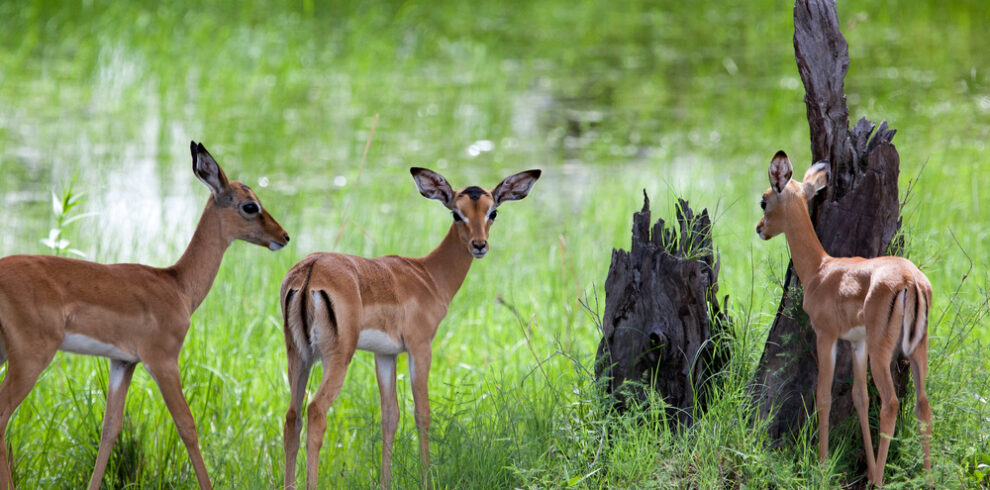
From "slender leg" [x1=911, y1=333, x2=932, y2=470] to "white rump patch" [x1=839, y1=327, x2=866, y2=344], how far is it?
183mm

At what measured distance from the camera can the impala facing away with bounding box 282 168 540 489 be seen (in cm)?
442

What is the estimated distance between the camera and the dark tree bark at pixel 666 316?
4883 millimetres

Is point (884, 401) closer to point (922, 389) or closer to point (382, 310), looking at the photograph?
point (922, 389)

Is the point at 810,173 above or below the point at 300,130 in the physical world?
below

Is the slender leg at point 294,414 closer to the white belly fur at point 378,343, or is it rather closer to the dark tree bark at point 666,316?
the white belly fur at point 378,343

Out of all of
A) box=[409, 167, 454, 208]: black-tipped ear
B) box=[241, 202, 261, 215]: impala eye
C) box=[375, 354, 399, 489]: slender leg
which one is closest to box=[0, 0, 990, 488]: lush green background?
box=[375, 354, 399, 489]: slender leg

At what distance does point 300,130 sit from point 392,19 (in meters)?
5.39

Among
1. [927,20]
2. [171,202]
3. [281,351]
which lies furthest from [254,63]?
[927,20]

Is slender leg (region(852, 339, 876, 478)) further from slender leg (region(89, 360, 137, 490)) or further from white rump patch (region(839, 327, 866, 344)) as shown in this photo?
slender leg (region(89, 360, 137, 490))

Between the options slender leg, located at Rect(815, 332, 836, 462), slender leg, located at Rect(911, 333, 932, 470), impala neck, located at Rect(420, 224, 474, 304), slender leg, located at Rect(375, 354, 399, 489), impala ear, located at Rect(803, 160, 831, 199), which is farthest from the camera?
impala neck, located at Rect(420, 224, 474, 304)

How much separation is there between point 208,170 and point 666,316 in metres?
1.98

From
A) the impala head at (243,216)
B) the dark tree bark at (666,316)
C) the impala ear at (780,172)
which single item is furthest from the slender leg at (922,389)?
the impala head at (243,216)

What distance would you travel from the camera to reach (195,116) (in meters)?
13.0

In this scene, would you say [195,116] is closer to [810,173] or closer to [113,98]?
[113,98]
